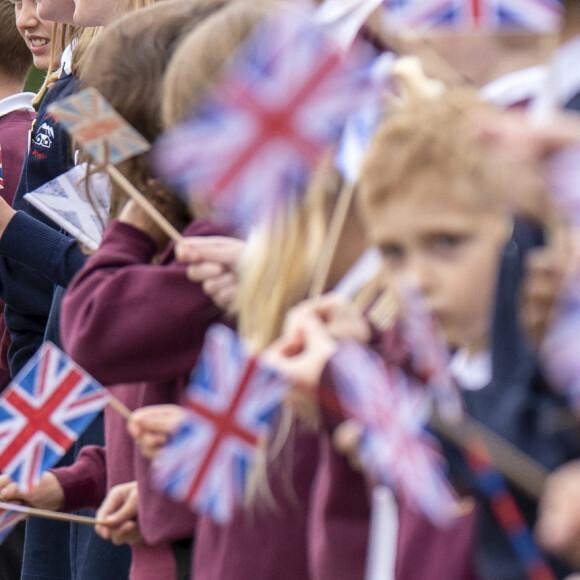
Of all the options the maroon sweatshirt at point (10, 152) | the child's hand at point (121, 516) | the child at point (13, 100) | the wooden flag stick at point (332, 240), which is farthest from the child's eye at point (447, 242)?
the maroon sweatshirt at point (10, 152)

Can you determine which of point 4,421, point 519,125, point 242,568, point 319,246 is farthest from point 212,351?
point 519,125

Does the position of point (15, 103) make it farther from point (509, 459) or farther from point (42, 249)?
point (509, 459)

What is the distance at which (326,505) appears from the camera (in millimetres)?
1515

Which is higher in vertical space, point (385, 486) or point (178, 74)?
point (178, 74)

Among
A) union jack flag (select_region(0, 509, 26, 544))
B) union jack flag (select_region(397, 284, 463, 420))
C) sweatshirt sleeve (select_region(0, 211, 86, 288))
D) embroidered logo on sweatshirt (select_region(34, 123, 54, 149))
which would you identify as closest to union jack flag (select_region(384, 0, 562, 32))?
union jack flag (select_region(397, 284, 463, 420))

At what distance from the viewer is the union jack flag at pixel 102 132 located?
185 cm

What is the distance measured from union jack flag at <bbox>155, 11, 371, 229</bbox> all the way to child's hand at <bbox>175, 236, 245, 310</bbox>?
0.23 metres

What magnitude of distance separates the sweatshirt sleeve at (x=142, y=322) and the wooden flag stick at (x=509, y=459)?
0.76 meters

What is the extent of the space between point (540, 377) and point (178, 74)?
31.0 inches

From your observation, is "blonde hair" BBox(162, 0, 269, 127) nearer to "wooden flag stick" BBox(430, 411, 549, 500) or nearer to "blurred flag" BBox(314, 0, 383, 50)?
"blurred flag" BBox(314, 0, 383, 50)

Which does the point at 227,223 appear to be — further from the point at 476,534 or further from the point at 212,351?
the point at 476,534

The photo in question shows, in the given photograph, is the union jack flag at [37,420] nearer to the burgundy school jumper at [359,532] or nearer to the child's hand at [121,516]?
the child's hand at [121,516]

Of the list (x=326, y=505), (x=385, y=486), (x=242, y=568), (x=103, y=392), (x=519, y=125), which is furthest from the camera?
(x=103, y=392)

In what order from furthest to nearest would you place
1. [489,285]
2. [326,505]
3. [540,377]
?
1. [326,505]
2. [489,285]
3. [540,377]
